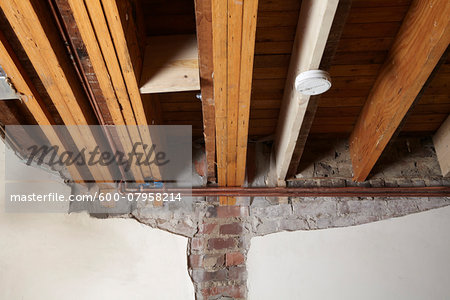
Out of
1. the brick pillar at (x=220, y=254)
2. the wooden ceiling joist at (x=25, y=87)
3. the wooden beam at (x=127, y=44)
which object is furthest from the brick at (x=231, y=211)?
the wooden ceiling joist at (x=25, y=87)

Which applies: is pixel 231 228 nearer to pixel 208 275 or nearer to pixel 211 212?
pixel 211 212

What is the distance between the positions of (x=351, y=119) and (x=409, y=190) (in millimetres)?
469

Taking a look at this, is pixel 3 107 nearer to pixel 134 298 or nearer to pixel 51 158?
pixel 51 158

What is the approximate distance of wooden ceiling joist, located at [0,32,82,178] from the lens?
4.56 ft

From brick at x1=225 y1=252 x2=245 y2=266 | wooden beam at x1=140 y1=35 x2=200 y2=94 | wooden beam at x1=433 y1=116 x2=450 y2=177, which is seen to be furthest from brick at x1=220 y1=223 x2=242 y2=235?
wooden beam at x1=433 y1=116 x2=450 y2=177

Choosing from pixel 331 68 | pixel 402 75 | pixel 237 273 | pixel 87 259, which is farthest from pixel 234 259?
pixel 402 75

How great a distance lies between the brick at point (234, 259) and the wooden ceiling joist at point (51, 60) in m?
0.86

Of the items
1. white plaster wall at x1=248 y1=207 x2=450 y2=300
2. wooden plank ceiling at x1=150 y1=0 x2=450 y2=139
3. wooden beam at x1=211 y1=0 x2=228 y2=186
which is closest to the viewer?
wooden beam at x1=211 y1=0 x2=228 y2=186

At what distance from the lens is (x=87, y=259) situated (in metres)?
2.03

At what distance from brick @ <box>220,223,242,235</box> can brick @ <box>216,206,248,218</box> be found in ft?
0.16

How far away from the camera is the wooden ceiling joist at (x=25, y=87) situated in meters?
1.39

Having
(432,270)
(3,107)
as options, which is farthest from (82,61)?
(432,270)

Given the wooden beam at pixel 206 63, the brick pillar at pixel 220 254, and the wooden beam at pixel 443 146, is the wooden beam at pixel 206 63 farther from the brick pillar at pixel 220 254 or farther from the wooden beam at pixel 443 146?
the wooden beam at pixel 443 146

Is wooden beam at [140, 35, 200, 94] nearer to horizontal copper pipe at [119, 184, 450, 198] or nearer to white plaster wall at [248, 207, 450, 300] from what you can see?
horizontal copper pipe at [119, 184, 450, 198]
